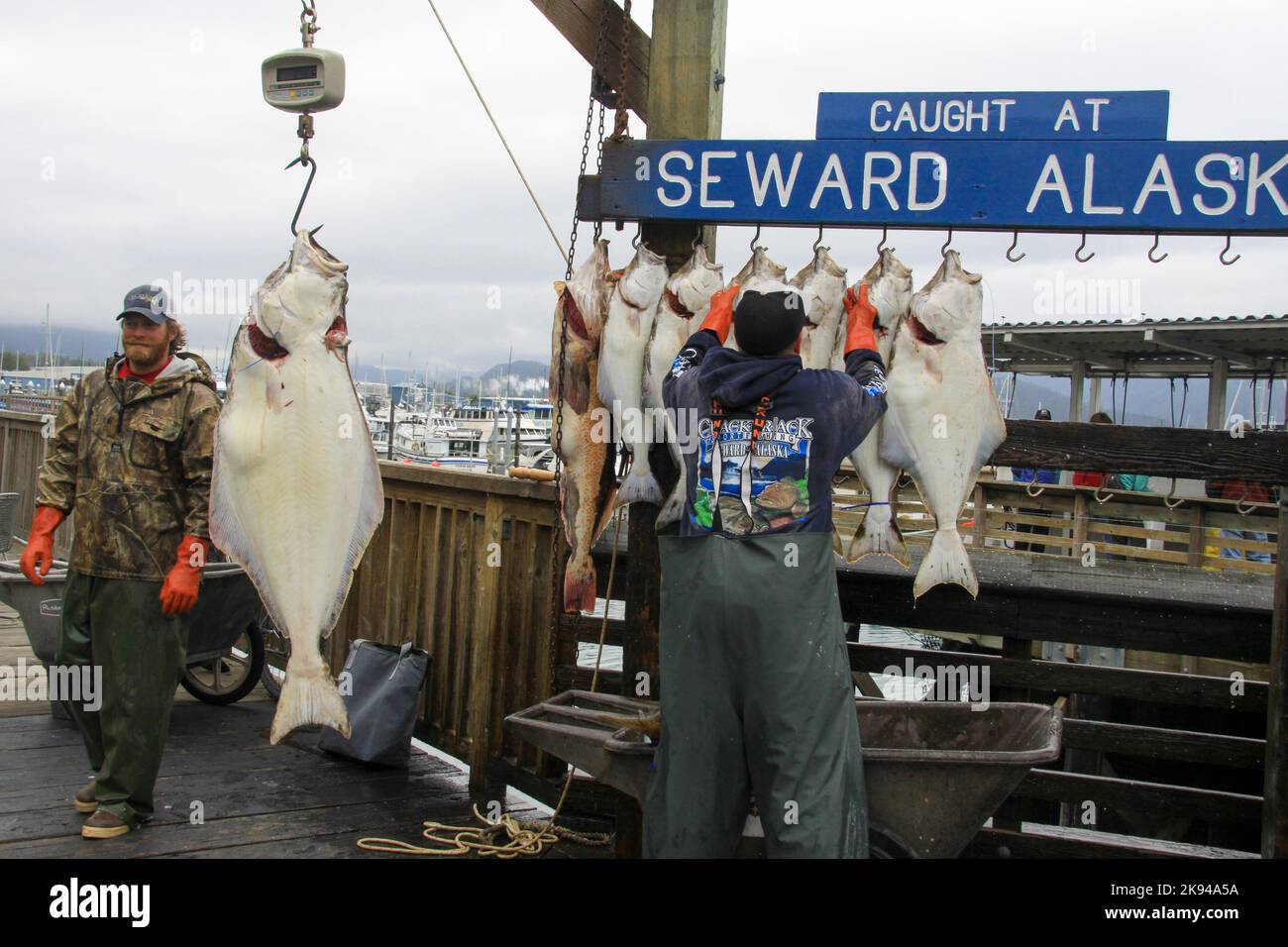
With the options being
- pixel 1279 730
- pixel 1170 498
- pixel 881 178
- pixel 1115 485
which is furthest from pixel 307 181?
pixel 1115 485

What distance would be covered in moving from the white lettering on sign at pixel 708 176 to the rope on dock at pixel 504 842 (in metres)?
1.17

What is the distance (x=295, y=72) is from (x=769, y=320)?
5.61 feet

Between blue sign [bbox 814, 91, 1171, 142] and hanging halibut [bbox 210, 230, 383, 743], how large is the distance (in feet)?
5.91

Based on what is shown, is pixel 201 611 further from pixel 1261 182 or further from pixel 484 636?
pixel 1261 182

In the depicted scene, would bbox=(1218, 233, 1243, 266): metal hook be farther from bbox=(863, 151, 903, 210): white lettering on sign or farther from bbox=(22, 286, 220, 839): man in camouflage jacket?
bbox=(22, 286, 220, 839): man in camouflage jacket

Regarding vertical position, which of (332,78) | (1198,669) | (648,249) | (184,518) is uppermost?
(332,78)

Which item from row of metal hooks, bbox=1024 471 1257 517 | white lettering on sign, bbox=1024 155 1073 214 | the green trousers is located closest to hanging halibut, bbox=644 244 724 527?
white lettering on sign, bbox=1024 155 1073 214

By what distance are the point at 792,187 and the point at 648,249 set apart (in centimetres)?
58

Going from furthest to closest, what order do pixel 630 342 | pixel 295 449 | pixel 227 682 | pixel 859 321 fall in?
pixel 227 682 < pixel 630 342 < pixel 859 321 < pixel 295 449

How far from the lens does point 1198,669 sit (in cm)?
932

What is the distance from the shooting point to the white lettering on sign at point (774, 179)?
3592 millimetres

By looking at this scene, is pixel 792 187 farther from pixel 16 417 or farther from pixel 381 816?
pixel 16 417

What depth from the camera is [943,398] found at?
3.40 metres

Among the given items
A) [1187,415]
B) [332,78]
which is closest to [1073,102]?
[332,78]
